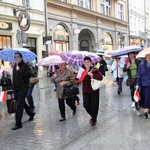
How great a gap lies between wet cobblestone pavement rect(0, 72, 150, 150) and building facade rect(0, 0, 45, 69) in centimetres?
898

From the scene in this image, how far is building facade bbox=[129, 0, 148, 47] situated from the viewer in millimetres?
43125

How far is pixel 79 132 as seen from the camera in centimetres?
620

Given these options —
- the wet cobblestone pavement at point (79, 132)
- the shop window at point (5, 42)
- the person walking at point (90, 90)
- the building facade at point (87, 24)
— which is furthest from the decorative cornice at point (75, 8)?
the person walking at point (90, 90)

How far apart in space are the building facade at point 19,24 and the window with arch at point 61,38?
84.4 inches

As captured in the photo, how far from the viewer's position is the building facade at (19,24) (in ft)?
60.7

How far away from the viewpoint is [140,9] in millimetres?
48125

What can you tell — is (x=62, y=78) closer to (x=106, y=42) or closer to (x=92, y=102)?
(x=92, y=102)

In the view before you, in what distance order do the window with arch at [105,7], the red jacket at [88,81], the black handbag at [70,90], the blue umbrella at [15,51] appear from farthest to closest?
1. the window with arch at [105,7]
2. the blue umbrella at [15,51]
3. the black handbag at [70,90]
4. the red jacket at [88,81]

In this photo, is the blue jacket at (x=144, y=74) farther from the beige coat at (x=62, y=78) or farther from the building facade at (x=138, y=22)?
the building facade at (x=138, y=22)

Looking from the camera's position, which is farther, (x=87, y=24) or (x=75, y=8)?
(x=87, y=24)

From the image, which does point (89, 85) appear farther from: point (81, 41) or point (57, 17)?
point (81, 41)

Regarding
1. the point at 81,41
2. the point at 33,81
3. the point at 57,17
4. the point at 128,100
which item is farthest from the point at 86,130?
the point at 81,41

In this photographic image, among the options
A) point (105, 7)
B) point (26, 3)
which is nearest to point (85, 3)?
point (105, 7)

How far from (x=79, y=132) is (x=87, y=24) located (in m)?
23.4
